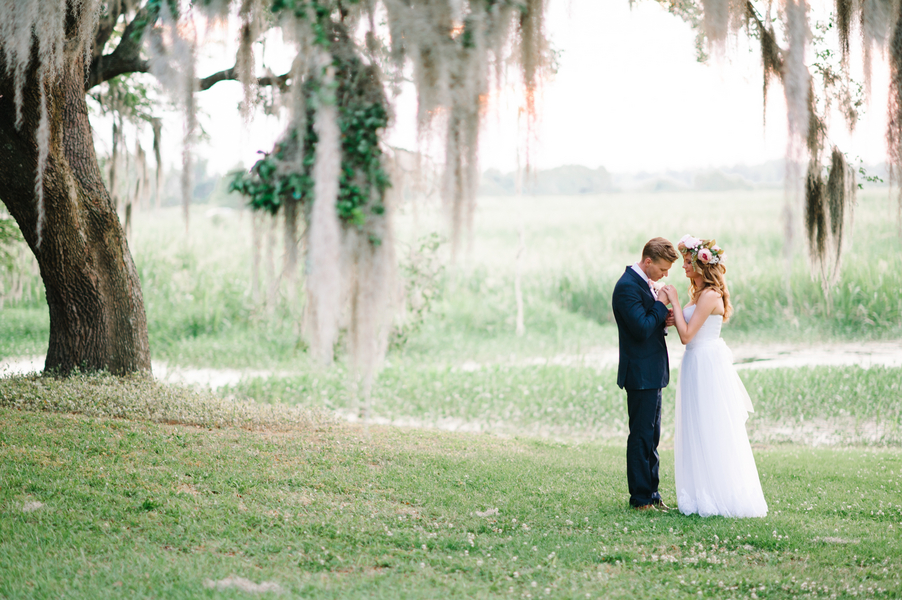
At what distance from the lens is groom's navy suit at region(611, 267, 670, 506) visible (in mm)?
4820

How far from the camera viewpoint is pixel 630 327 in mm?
4844

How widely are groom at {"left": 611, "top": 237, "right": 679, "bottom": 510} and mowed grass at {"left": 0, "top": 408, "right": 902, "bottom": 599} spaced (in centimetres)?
37

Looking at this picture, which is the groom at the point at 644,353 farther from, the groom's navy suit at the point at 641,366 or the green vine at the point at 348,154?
the green vine at the point at 348,154

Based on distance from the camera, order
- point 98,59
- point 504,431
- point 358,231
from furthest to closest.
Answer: point 504,431 < point 98,59 < point 358,231

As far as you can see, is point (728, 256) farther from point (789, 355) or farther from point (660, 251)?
point (660, 251)

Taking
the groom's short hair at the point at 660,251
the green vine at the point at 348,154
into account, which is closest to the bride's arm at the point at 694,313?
the groom's short hair at the point at 660,251

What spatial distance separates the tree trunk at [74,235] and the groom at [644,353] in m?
5.71

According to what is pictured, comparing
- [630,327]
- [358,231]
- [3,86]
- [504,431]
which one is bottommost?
[504,431]

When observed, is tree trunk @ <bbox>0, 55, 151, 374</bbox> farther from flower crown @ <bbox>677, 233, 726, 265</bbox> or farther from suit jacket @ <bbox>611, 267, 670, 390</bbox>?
flower crown @ <bbox>677, 233, 726, 265</bbox>

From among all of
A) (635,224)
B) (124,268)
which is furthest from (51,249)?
(635,224)

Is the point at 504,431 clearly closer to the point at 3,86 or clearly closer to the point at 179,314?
the point at 3,86

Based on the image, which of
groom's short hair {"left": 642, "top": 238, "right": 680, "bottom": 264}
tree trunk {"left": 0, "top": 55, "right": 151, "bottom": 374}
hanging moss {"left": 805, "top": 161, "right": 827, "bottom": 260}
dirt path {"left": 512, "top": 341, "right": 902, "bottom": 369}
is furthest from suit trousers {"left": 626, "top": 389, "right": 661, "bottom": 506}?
dirt path {"left": 512, "top": 341, "right": 902, "bottom": 369}

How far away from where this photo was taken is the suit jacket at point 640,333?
4805mm

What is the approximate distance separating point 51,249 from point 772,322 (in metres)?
16.2
